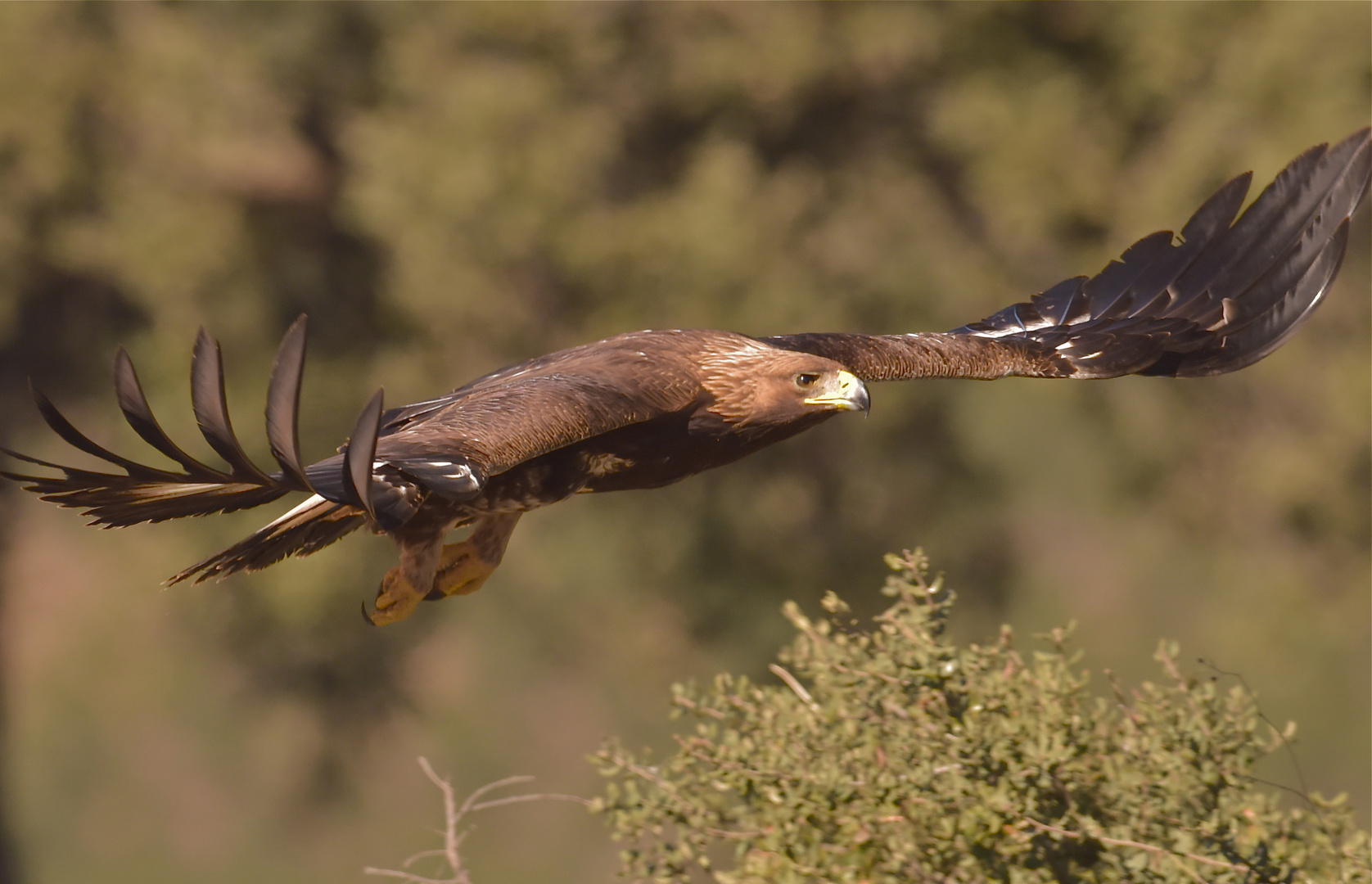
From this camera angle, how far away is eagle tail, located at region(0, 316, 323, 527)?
8.95 feet

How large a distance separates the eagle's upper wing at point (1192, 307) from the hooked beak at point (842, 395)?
0.46 m

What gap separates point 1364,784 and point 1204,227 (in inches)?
500

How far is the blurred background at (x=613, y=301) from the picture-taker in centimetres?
1270

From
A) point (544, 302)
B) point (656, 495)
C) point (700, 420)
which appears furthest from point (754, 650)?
point (700, 420)

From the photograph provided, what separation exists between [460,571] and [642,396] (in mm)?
721

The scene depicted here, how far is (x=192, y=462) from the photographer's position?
117 inches

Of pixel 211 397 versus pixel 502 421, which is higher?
pixel 502 421

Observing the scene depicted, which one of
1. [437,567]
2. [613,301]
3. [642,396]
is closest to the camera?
[437,567]

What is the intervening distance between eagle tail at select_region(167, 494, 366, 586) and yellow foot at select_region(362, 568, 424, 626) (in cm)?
18

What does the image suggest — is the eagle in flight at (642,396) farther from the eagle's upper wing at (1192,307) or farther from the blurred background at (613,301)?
the blurred background at (613,301)

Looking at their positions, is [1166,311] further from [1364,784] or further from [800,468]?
[1364,784]

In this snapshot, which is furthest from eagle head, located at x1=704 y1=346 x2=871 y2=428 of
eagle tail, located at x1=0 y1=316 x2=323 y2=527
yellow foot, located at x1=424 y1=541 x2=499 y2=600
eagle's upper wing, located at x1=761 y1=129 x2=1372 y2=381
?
eagle tail, located at x1=0 y1=316 x2=323 y2=527

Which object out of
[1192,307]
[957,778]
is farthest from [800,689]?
[1192,307]

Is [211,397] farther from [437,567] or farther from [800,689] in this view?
[800,689]
